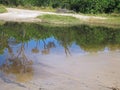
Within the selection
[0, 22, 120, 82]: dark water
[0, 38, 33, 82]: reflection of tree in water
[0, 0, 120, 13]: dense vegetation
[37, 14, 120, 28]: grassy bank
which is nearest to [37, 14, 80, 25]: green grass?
[37, 14, 120, 28]: grassy bank

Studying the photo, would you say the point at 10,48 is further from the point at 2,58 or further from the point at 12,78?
the point at 12,78

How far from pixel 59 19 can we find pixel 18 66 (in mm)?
17207

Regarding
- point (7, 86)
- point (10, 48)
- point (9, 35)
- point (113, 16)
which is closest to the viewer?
point (7, 86)

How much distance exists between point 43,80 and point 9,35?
34.3 ft

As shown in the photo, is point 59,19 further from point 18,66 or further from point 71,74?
point 71,74

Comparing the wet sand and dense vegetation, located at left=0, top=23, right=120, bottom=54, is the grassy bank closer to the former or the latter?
dense vegetation, located at left=0, top=23, right=120, bottom=54

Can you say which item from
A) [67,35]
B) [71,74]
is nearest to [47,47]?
[67,35]

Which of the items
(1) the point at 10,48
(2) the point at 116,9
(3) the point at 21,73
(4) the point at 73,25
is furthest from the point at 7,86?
(2) the point at 116,9

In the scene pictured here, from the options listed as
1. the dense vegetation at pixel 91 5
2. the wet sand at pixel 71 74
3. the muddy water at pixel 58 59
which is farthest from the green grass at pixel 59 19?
the wet sand at pixel 71 74

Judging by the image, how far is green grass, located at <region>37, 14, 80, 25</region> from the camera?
1200 inches

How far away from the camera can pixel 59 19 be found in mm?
31016

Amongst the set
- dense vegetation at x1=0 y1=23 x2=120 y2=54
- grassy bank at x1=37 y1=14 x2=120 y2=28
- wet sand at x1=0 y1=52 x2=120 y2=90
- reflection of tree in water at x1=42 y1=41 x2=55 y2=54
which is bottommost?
grassy bank at x1=37 y1=14 x2=120 y2=28

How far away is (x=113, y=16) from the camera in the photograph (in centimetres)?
3509

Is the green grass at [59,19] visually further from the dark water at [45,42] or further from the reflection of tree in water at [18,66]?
the reflection of tree in water at [18,66]
